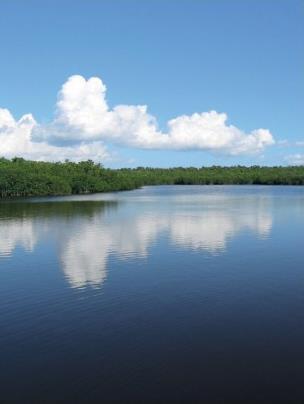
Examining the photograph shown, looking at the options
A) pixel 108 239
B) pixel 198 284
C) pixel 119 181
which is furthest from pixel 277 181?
pixel 198 284

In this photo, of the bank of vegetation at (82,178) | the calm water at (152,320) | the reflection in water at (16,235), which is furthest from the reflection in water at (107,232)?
the bank of vegetation at (82,178)

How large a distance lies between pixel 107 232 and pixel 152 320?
19.3 m

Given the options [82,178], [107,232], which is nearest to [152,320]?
[107,232]

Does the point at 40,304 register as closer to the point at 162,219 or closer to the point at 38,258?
the point at 38,258

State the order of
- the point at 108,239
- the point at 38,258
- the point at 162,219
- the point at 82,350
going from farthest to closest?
the point at 162,219 → the point at 108,239 → the point at 38,258 → the point at 82,350

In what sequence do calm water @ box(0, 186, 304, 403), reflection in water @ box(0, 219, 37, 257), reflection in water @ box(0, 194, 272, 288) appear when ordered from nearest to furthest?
1. calm water @ box(0, 186, 304, 403)
2. reflection in water @ box(0, 194, 272, 288)
3. reflection in water @ box(0, 219, 37, 257)

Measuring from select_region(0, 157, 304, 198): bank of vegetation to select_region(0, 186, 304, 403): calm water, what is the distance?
6299 centimetres

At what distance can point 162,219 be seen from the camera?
135ft

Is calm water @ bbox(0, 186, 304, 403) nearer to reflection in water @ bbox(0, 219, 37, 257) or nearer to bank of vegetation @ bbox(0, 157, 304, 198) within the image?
reflection in water @ bbox(0, 219, 37, 257)

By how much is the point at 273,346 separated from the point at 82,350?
192 inches

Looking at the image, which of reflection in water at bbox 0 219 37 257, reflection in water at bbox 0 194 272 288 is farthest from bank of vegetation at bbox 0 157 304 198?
reflection in water at bbox 0 219 37 257

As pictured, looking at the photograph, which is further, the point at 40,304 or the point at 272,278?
the point at 272,278

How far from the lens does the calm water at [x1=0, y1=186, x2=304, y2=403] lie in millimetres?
10023

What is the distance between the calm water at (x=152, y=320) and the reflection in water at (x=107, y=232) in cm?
21
